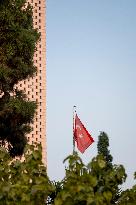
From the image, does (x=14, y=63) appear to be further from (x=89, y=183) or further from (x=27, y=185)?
(x=89, y=183)

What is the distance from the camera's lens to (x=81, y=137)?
2362 centimetres

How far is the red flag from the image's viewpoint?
2319 centimetres

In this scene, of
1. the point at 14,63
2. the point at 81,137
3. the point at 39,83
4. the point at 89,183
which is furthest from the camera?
the point at 39,83

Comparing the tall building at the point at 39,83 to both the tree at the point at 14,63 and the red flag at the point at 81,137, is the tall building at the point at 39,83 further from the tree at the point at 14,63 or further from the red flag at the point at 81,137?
the tree at the point at 14,63

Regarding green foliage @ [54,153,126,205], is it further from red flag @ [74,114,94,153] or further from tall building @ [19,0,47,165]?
tall building @ [19,0,47,165]

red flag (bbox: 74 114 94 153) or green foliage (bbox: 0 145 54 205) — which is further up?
red flag (bbox: 74 114 94 153)

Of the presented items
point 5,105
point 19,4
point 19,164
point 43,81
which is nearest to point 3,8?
point 19,4

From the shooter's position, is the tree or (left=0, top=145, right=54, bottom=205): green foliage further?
the tree

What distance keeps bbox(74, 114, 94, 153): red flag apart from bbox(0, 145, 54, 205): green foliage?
17647 mm

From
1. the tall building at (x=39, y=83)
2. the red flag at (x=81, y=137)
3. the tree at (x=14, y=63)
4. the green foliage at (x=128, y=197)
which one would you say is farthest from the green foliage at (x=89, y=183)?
the tall building at (x=39, y=83)

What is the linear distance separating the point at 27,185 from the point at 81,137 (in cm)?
1848

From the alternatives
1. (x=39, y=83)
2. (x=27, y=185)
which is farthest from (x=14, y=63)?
(x=39, y=83)

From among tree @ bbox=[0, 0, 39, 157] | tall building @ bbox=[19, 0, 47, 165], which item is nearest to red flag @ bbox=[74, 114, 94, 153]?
tree @ bbox=[0, 0, 39, 157]

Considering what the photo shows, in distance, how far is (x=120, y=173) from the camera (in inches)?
203
